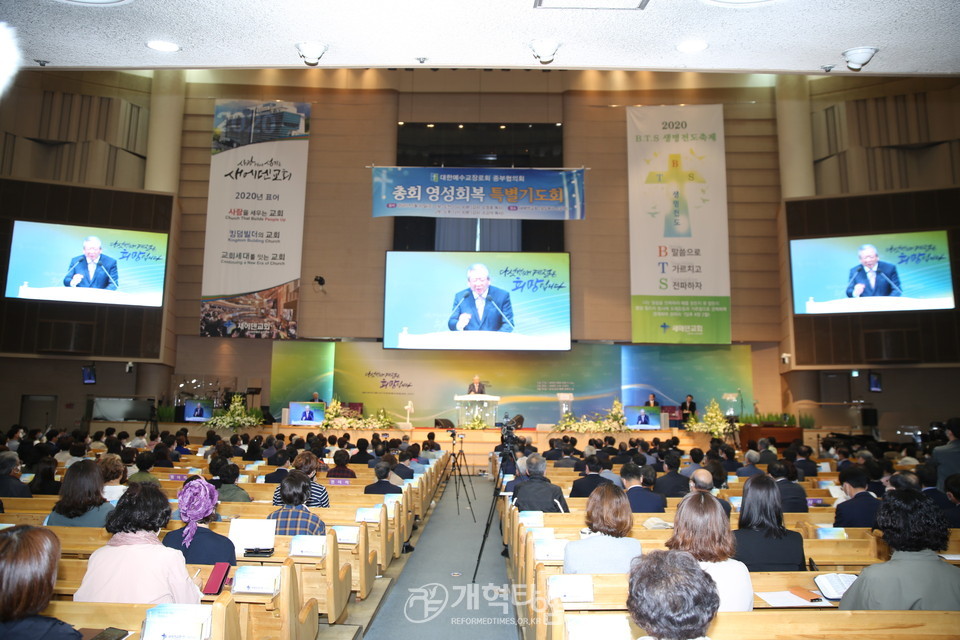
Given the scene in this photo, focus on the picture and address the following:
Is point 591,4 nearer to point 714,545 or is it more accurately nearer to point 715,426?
point 714,545

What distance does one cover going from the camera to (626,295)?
15.5m

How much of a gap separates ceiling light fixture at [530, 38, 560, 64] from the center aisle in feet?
11.1

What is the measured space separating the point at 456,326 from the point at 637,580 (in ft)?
42.9

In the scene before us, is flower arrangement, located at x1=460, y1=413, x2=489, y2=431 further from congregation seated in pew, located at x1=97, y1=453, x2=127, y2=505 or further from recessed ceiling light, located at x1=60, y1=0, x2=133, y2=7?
recessed ceiling light, located at x1=60, y1=0, x2=133, y2=7

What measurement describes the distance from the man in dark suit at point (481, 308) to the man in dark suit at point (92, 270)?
6.85 metres

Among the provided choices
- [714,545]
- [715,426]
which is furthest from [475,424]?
[714,545]

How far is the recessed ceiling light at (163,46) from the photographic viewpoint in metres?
4.09

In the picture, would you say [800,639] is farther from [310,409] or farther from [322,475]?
[310,409]

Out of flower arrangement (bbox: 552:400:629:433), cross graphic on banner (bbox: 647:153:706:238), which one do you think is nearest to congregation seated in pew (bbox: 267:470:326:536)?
flower arrangement (bbox: 552:400:629:433)

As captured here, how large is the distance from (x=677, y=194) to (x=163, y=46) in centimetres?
1270

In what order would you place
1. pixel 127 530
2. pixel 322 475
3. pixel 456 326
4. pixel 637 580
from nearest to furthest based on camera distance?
1. pixel 637 580
2. pixel 127 530
3. pixel 322 475
4. pixel 456 326

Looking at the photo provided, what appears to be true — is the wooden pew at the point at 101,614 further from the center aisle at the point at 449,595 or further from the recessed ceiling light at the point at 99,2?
the recessed ceiling light at the point at 99,2

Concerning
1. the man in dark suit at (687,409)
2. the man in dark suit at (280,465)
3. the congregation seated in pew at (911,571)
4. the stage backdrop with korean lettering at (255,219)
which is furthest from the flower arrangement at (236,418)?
the congregation seated in pew at (911,571)

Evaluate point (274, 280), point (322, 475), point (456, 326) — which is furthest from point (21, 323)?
point (322, 475)
